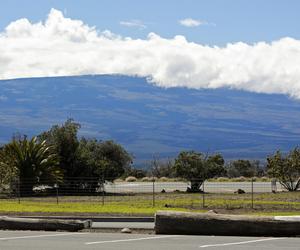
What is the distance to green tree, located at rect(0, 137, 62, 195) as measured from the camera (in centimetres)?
4253

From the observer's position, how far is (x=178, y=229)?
17.2 metres

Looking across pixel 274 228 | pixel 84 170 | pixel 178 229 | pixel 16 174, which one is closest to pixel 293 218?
pixel 274 228

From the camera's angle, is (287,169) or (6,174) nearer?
(6,174)

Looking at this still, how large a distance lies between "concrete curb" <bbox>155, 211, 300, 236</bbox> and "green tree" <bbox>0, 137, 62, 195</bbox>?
2565 cm

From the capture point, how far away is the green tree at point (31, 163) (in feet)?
140

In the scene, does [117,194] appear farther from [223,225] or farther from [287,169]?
[223,225]

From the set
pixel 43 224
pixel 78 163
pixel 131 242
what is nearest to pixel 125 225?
pixel 43 224

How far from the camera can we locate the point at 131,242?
615 inches

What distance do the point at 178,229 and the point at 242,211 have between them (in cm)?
1112

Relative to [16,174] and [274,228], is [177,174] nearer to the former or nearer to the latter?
[16,174]

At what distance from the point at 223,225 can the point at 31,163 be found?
89.2 ft

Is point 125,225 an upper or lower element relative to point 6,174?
lower

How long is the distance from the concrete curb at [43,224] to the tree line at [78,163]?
70.7 ft

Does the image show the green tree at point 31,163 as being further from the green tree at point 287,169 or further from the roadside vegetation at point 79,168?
the green tree at point 287,169
